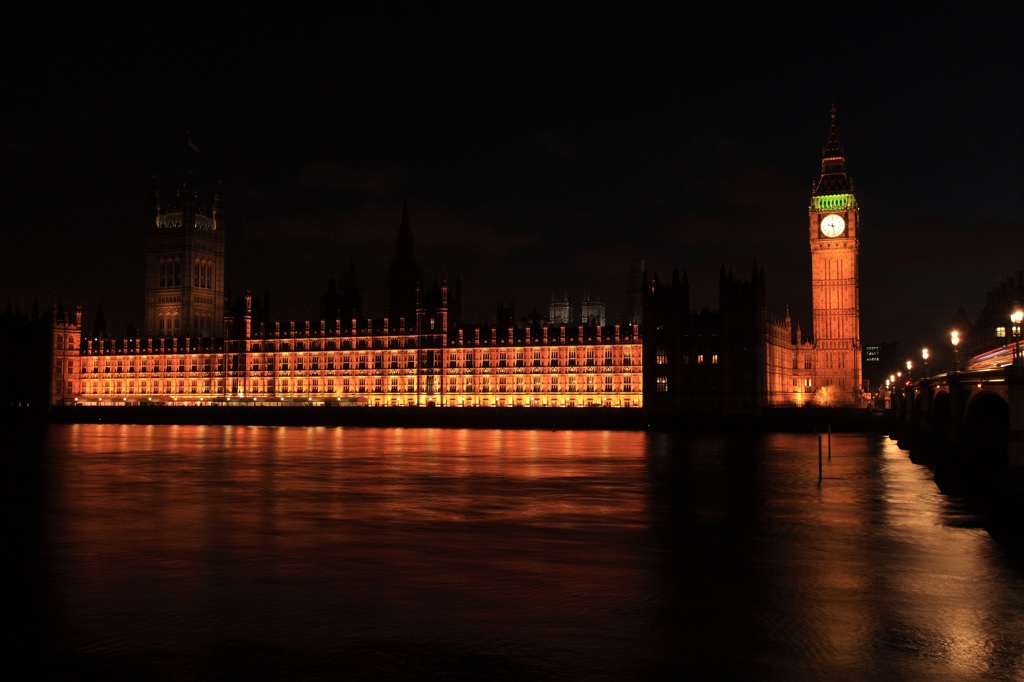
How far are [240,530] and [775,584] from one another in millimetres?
14412

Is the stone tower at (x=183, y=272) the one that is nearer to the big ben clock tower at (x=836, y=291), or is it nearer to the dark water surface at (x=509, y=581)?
the big ben clock tower at (x=836, y=291)

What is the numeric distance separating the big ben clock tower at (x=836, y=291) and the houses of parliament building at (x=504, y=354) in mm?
195

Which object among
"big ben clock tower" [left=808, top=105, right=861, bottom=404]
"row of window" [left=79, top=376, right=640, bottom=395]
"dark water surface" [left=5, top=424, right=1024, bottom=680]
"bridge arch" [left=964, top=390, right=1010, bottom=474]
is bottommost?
"dark water surface" [left=5, top=424, right=1024, bottom=680]

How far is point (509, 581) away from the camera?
765 inches

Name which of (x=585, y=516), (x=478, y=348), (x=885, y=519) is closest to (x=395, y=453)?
(x=585, y=516)

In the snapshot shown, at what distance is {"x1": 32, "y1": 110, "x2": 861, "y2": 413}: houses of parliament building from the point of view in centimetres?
11388

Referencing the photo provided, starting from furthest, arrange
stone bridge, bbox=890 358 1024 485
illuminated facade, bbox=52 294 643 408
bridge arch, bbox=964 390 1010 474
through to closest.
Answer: illuminated facade, bbox=52 294 643 408 → bridge arch, bbox=964 390 1010 474 → stone bridge, bbox=890 358 1024 485

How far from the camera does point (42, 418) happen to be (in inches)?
5177

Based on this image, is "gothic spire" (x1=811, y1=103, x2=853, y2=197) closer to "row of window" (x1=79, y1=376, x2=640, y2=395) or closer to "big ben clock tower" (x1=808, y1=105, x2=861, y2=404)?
"big ben clock tower" (x1=808, y1=105, x2=861, y2=404)

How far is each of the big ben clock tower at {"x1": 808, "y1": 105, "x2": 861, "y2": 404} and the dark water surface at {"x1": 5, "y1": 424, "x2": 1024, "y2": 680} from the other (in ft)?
314

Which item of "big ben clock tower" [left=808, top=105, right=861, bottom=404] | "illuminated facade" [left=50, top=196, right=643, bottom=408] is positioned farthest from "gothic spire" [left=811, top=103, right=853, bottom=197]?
"illuminated facade" [left=50, top=196, right=643, bottom=408]

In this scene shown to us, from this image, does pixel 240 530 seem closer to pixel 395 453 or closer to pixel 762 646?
pixel 762 646

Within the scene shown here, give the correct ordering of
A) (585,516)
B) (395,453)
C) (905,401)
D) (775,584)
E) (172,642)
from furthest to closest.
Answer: (905,401) → (395,453) → (585,516) → (775,584) → (172,642)

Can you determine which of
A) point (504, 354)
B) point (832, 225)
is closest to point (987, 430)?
point (504, 354)
